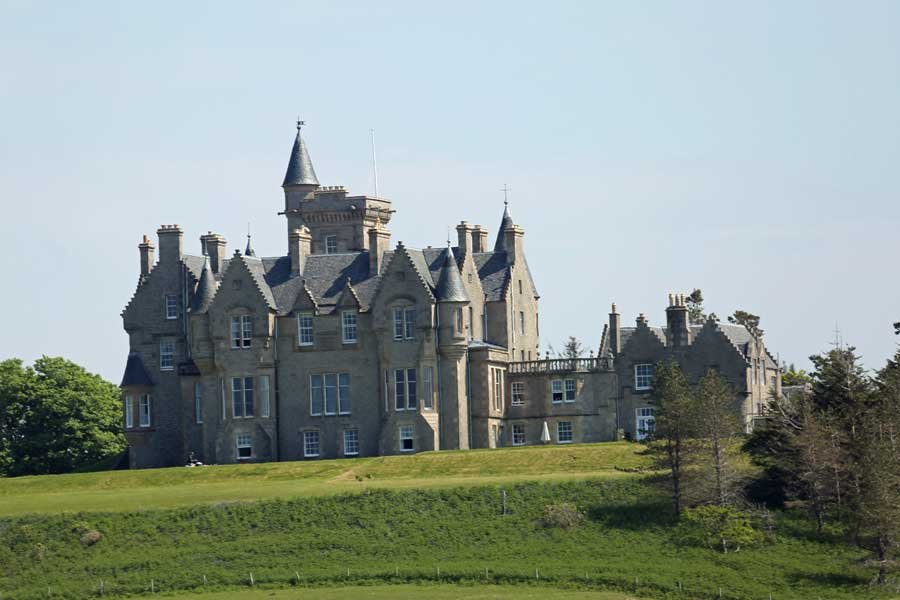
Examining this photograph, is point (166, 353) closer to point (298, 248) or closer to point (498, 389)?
point (298, 248)

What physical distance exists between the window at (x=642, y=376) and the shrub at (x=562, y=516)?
68.4ft

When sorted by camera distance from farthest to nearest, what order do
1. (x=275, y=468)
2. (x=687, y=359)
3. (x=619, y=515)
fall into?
1. (x=687, y=359)
2. (x=275, y=468)
3. (x=619, y=515)

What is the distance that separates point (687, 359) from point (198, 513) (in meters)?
27.0

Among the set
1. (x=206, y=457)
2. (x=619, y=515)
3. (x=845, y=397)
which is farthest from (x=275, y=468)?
(x=845, y=397)

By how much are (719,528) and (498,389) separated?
2537cm

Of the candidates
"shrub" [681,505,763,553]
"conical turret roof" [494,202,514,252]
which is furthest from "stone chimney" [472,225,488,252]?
"shrub" [681,505,763,553]

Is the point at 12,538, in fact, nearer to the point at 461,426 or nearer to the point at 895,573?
the point at 461,426

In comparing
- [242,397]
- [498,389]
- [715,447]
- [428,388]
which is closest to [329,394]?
[242,397]

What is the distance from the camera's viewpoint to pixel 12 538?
86625 mm

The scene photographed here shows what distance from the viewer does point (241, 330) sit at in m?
106

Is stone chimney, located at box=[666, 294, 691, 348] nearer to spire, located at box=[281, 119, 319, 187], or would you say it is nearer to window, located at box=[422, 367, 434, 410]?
window, located at box=[422, 367, 434, 410]

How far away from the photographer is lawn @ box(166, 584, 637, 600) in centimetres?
7575

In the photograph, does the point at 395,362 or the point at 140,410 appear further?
the point at 140,410

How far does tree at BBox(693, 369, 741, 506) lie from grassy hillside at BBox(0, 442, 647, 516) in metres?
3.31
